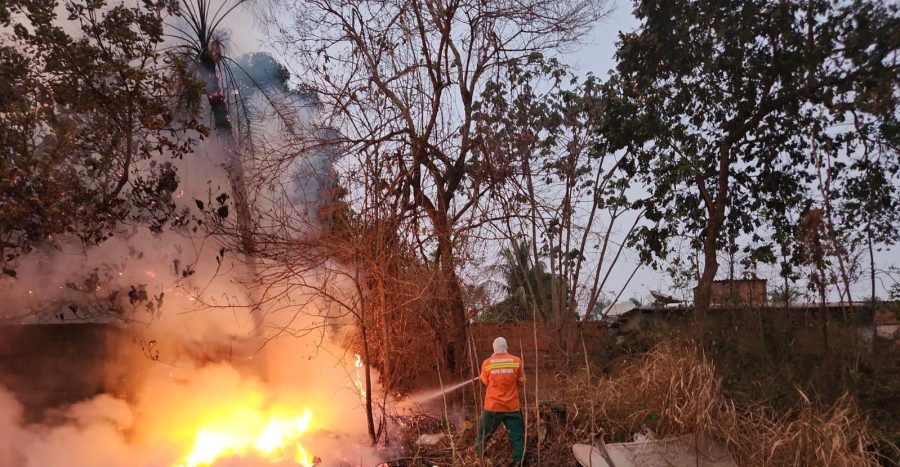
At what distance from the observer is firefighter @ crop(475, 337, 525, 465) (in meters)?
7.69

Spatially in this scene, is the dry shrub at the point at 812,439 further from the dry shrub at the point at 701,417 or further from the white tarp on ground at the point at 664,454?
the white tarp on ground at the point at 664,454

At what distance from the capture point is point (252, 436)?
31.3 ft

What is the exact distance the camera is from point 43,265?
30.6 ft

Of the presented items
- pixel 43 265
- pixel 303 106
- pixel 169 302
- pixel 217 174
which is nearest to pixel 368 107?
pixel 303 106

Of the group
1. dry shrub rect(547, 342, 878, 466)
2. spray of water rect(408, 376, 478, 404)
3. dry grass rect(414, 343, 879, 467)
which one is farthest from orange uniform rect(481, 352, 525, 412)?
spray of water rect(408, 376, 478, 404)

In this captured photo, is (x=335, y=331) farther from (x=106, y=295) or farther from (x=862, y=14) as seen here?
(x=862, y=14)

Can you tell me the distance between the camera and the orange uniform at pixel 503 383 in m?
7.69

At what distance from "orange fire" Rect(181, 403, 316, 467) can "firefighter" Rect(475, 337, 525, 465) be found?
236cm

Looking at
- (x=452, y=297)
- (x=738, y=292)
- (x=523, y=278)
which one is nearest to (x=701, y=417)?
(x=738, y=292)

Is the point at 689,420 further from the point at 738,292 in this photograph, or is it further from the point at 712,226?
the point at 712,226

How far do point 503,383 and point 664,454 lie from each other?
6.25ft

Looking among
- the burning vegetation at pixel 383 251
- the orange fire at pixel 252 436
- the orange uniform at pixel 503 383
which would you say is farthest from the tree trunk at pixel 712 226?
the orange fire at pixel 252 436

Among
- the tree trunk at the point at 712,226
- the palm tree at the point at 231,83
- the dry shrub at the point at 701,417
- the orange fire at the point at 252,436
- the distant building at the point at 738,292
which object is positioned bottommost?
the orange fire at the point at 252,436

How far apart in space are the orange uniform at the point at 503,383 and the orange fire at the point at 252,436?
8.19ft
